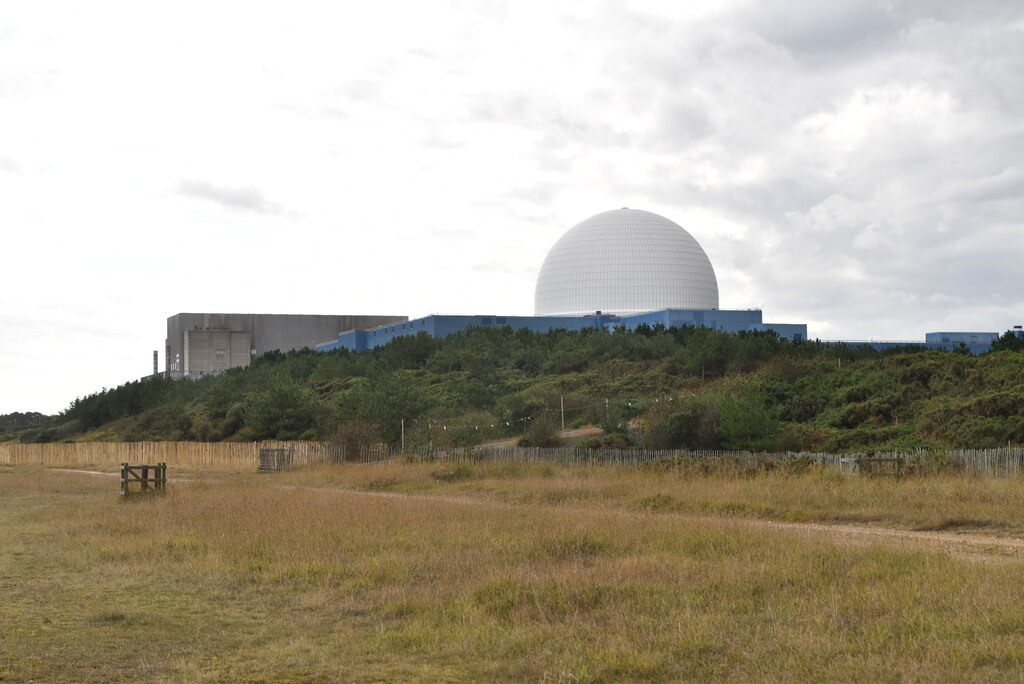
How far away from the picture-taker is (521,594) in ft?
38.0

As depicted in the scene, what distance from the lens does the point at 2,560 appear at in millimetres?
16516

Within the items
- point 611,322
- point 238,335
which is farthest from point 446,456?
point 238,335

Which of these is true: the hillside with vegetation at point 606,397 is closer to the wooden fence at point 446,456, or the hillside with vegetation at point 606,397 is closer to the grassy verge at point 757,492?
the wooden fence at point 446,456

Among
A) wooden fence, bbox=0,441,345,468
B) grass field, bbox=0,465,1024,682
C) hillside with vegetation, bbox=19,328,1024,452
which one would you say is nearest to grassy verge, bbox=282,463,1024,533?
grass field, bbox=0,465,1024,682

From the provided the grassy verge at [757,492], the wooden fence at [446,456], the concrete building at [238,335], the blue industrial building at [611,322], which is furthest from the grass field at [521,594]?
the concrete building at [238,335]

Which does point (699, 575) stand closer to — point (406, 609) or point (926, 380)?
point (406, 609)

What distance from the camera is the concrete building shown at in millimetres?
127812

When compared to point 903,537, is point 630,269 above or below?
above

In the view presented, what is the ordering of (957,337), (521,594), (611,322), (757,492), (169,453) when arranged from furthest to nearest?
(957,337) → (611,322) → (169,453) → (757,492) → (521,594)

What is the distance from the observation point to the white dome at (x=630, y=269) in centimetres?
10000

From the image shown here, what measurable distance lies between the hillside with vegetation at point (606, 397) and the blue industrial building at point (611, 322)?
600cm

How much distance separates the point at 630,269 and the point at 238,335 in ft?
191

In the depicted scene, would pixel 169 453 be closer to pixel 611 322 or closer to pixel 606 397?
pixel 606 397

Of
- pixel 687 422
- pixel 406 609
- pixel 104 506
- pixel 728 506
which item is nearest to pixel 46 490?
pixel 104 506
